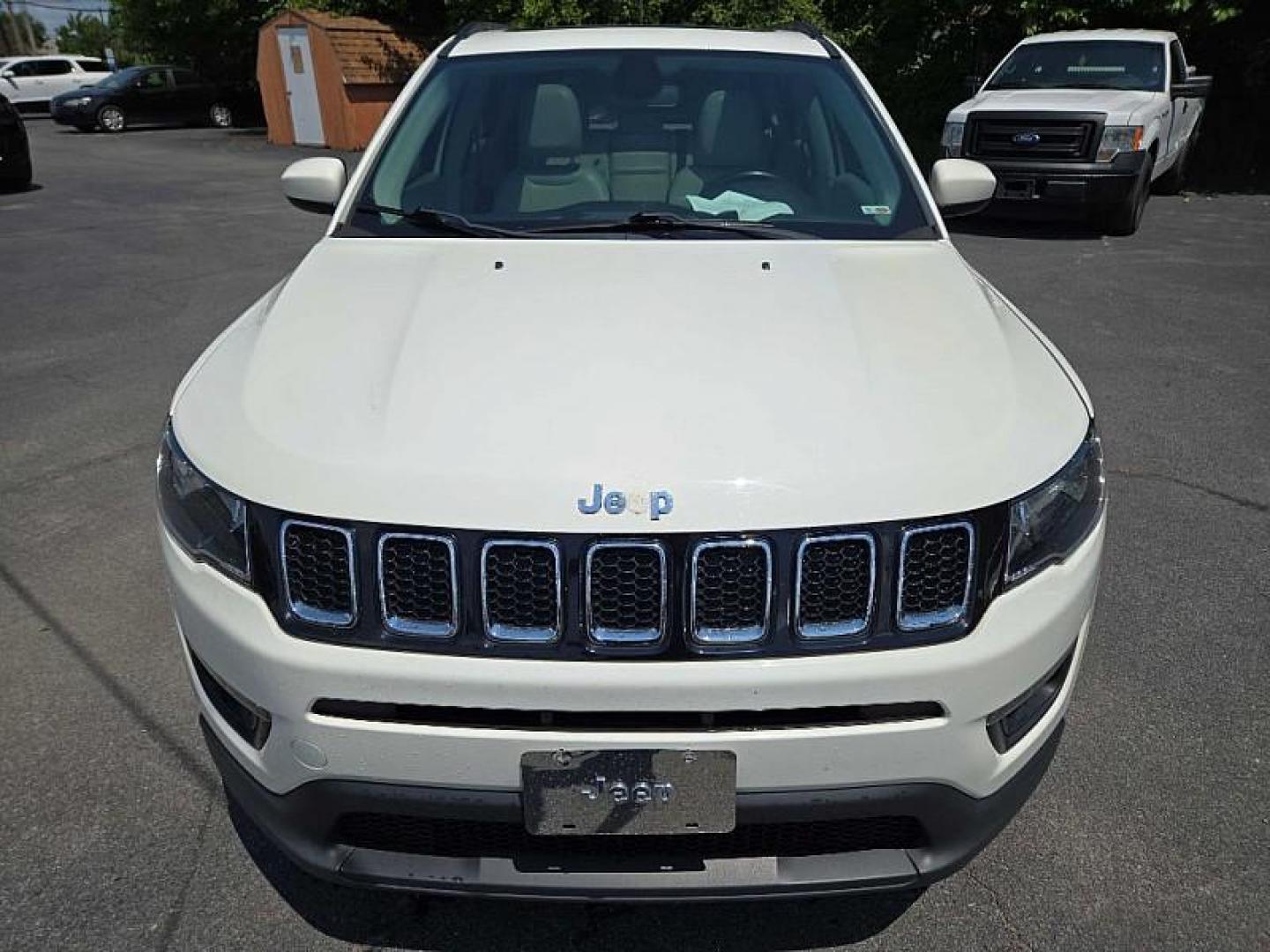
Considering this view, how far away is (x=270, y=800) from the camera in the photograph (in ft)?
6.07

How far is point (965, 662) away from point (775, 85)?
2.19 metres

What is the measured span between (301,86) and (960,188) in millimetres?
20720

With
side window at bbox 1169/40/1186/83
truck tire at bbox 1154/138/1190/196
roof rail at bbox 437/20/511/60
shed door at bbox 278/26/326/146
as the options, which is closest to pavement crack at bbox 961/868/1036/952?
roof rail at bbox 437/20/511/60

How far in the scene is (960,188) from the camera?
3.13 metres

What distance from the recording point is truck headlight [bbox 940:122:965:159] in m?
9.98

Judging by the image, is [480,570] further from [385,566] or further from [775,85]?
[775,85]

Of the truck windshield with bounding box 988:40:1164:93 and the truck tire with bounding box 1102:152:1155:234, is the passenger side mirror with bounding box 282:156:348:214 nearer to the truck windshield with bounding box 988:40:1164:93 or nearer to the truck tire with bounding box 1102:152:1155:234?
the truck tire with bounding box 1102:152:1155:234

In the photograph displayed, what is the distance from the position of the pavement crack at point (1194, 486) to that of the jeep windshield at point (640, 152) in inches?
82.2

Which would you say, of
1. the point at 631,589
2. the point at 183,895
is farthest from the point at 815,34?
the point at 183,895

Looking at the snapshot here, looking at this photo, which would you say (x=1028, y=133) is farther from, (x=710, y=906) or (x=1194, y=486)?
(x=710, y=906)

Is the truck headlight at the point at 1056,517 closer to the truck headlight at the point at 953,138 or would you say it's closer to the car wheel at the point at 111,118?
the truck headlight at the point at 953,138

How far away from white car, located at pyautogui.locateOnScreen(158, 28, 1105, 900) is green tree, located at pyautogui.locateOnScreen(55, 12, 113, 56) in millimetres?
64225

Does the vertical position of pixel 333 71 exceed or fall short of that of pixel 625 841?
it falls short

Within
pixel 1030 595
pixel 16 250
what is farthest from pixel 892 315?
pixel 16 250
